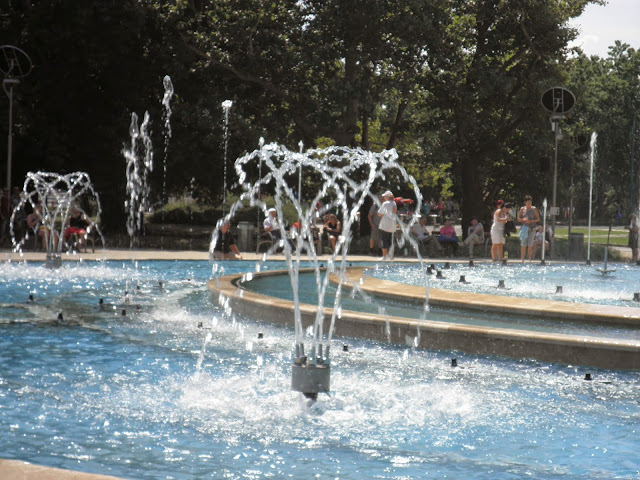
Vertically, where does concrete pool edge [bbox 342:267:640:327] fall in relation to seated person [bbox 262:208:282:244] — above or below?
below

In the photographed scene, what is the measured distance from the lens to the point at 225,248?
66.9ft

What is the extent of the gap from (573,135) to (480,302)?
30.1 meters

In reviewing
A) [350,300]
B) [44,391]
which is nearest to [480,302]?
[350,300]

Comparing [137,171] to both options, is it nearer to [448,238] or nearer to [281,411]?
[448,238]

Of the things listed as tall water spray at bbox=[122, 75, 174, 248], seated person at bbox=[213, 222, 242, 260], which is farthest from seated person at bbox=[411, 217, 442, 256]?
tall water spray at bbox=[122, 75, 174, 248]

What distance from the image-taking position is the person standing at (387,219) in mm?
18156

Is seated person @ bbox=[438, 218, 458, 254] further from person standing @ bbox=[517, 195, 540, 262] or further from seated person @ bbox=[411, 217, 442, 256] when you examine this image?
person standing @ bbox=[517, 195, 540, 262]

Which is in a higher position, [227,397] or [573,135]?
[573,135]

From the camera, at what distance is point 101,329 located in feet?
32.7

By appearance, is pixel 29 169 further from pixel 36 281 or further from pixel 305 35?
pixel 36 281

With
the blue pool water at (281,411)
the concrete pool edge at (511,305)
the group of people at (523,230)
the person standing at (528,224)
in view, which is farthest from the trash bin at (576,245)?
the blue pool water at (281,411)

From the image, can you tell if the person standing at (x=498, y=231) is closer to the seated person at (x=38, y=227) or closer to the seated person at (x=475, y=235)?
the seated person at (x=475, y=235)

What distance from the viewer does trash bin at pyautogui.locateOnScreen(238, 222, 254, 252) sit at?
78.7 feet

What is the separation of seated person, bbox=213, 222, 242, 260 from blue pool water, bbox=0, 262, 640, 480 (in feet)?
31.3
